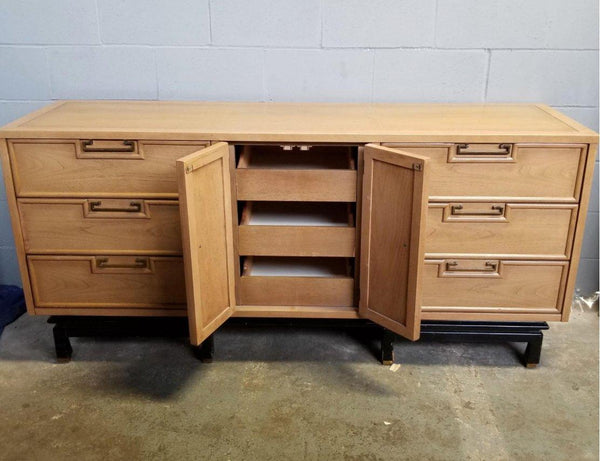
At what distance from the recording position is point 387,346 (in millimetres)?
2219

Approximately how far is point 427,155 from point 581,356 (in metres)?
1.03

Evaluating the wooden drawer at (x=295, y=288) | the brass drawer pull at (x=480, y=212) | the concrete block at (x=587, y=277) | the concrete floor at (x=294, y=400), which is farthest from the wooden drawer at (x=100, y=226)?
the concrete block at (x=587, y=277)

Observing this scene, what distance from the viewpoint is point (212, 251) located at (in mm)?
1970

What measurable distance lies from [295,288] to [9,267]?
54.6 inches

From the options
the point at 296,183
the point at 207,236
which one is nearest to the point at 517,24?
the point at 296,183

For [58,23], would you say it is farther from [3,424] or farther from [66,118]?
[3,424]

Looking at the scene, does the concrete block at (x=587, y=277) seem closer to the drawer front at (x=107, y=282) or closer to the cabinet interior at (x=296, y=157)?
the cabinet interior at (x=296, y=157)

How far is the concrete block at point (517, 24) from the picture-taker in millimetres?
2320

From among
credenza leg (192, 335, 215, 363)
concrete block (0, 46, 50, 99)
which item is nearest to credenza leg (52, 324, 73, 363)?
credenza leg (192, 335, 215, 363)

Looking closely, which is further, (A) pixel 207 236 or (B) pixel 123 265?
(B) pixel 123 265

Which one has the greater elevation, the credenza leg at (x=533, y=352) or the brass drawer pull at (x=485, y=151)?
the brass drawer pull at (x=485, y=151)

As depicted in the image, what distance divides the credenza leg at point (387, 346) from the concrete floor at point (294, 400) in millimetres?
53

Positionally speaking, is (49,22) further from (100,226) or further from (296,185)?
(296,185)

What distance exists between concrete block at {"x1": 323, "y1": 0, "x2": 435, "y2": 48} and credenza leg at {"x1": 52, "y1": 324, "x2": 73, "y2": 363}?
1.46 meters
